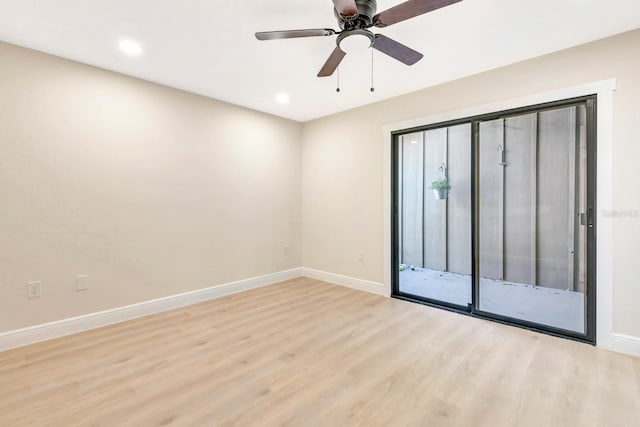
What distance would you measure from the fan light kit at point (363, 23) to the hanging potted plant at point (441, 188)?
84.0 inches

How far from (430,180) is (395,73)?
160 cm

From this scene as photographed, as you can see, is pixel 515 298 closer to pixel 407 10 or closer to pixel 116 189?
pixel 407 10

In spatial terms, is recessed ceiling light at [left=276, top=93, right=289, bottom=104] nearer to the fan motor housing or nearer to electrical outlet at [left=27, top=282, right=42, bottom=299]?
the fan motor housing

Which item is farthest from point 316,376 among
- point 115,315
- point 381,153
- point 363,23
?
point 381,153

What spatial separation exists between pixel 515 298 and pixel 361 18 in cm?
315

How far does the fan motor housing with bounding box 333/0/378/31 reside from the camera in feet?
5.91

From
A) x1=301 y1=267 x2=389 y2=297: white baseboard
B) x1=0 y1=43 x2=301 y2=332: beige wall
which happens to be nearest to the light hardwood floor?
x1=0 y1=43 x2=301 y2=332: beige wall

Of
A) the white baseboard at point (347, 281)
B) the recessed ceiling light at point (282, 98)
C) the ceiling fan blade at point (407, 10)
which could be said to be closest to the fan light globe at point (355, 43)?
the ceiling fan blade at point (407, 10)

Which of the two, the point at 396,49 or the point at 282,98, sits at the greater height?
the point at 282,98

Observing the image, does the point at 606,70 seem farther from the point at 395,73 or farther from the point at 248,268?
the point at 248,268

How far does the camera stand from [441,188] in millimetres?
3988

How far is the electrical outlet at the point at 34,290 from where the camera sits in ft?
8.54

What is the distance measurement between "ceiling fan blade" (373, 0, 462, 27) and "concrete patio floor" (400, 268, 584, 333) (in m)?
2.75

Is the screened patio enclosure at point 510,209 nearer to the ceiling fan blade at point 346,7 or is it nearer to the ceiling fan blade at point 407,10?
the ceiling fan blade at point 407,10
